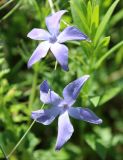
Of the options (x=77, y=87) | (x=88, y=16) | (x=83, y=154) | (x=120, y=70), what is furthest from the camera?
(x=120, y=70)

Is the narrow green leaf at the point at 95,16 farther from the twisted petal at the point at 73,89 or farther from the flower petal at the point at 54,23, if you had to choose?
the twisted petal at the point at 73,89

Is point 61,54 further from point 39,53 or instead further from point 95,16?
point 95,16

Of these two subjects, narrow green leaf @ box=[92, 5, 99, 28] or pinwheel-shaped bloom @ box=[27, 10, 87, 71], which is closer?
pinwheel-shaped bloom @ box=[27, 10, 87, 71]

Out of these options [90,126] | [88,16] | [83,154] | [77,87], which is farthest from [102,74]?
[77,87]

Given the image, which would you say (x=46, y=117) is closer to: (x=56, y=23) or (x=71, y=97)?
(x=71, y=97)

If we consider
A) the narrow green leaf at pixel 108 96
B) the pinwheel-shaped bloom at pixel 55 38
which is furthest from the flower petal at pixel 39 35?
the narrow green leaf at pixel 108 96

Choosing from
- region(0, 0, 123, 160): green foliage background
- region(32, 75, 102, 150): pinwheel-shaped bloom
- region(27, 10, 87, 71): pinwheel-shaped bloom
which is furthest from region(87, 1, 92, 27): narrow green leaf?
region(32, 75, 102, 150): pinwheel-shaped bloom

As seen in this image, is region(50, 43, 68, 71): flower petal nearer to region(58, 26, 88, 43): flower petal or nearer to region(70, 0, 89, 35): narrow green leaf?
region(58, 26, 88, 43): flower petal

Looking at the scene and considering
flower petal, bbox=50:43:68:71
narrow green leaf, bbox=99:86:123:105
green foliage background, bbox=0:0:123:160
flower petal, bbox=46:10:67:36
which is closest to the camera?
flower petal, bbox=50:43:68:71
